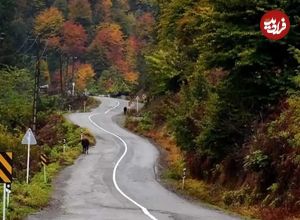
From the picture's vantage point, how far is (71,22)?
456 feet

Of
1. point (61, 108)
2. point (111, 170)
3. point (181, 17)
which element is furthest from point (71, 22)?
point (111, 170)

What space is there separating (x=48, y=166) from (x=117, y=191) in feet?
32.6

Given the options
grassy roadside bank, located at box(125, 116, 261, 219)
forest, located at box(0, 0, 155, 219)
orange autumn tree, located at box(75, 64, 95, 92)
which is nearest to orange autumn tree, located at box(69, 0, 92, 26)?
forest, located at box(0, 0, 155, 219)

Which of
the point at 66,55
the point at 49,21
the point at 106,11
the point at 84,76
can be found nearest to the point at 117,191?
the point at 84,76

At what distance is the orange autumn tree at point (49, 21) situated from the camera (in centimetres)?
13112

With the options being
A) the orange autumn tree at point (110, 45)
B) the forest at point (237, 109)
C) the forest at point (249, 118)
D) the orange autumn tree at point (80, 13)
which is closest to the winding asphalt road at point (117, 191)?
the forest at point (237, 109)

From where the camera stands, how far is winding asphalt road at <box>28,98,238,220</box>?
1736 centimetres

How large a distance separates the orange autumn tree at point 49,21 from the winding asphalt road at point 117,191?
87149 millimetres

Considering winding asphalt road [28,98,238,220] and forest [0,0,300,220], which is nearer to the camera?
winding asphalt road [28,98,238,220]

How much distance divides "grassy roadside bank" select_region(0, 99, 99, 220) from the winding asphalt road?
0.49 metres

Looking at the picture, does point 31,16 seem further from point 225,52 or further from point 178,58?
point 225,52

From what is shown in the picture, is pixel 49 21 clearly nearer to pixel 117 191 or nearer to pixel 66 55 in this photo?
pixel 66 55

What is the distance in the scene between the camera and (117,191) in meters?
24.2

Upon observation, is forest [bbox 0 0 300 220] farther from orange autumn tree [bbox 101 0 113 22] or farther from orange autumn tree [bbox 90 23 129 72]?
orange autumn tree [bbox 101 0 113 22]
